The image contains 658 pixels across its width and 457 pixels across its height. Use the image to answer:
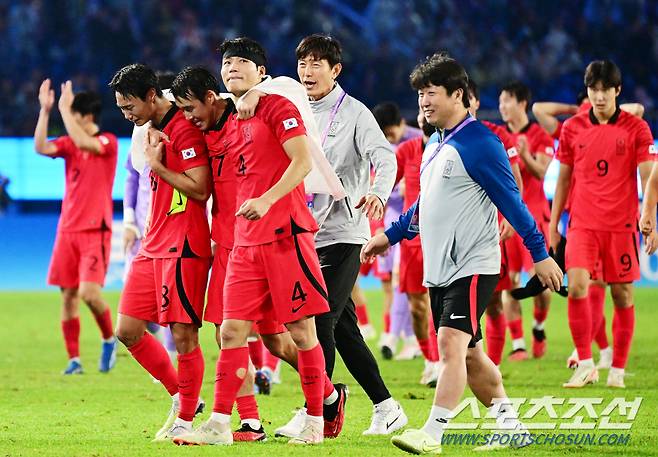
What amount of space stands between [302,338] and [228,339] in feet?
1.20

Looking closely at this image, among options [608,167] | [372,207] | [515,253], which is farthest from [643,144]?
[372,207]

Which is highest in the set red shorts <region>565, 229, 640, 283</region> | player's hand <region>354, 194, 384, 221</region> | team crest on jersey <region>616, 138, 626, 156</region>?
team crest on jersey <region>616, 138, 626, 156</region>

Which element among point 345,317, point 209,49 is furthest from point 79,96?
point 209,49

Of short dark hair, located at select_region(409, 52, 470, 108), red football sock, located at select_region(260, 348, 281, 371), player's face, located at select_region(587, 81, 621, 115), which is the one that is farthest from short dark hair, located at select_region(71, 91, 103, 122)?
short dark hair, located at select_region(409, 52, 470, 108)

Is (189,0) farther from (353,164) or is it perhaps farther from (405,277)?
(353,164)

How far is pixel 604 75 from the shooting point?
912cm

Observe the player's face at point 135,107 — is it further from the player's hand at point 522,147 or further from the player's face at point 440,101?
the player's hand at point 522,147

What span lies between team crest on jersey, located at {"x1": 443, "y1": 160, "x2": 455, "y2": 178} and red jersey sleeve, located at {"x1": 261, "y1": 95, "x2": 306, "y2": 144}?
2.40ft

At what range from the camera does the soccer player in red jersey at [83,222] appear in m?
10.6

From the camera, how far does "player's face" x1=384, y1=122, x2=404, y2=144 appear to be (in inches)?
431

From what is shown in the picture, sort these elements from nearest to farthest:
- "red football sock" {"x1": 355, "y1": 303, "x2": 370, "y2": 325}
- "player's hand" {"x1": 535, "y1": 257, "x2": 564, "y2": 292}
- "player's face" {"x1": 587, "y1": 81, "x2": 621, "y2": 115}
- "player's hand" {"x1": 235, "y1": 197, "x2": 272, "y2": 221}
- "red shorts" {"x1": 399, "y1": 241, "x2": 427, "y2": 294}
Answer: "player's hand" {"x1": 535, "y1": 257, "x2": 564, "y2": 292}, "player's hand" {"x1": 235, "y1": 197, "x2": 272, "y2": 221}, "player's face" {"x1": 587, "y1": 81, "x2": 621, "y2": 115}, "red shorts" {"x1": 399, "y1": 241, "x2": 427, "y2": 294}, "red football sock" {"x1": 355, "y1": 303, "x2": 370, "y2": 325}

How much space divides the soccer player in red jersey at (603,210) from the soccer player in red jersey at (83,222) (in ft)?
12.7

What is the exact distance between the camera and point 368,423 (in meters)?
7.42

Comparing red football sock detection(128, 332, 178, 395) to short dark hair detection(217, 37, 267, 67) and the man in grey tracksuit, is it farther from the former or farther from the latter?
short dark hair detection(217, 37, 267, 67)
